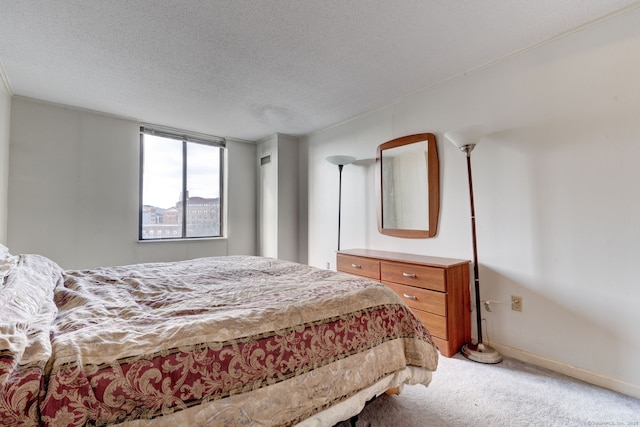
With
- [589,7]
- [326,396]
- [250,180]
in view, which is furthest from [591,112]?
[250,180]

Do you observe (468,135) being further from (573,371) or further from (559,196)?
(573,371)

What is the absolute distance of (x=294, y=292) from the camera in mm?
1474

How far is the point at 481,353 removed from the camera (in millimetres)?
2182

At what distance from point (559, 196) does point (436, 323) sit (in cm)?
133

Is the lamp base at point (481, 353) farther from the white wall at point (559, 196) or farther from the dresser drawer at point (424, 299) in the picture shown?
the dresser drawer at point (424, 299)

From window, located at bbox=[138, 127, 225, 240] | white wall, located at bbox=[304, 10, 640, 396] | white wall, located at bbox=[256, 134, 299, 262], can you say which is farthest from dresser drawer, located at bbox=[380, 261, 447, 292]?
window, located at bbox=[138, 127, 225, 240]

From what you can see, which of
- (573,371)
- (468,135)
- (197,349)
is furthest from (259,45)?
(573,371)

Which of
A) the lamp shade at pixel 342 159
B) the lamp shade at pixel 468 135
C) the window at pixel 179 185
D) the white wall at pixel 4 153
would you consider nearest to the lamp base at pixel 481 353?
the lamp shade at pixel 468 135

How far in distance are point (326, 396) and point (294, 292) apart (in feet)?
1.63

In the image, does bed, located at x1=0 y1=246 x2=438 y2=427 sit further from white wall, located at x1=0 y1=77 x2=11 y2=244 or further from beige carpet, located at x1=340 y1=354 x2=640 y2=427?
white wall, located at x1=0 y1=77 x2=11 y2=244

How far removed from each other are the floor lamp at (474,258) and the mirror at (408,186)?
448 millimetres

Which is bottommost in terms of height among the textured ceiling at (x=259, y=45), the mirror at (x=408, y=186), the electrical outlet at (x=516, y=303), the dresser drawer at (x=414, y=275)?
the electrical outlet at (x=516, y=303)

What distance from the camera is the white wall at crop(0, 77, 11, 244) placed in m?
2.69

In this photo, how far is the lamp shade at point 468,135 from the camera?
2.19m
